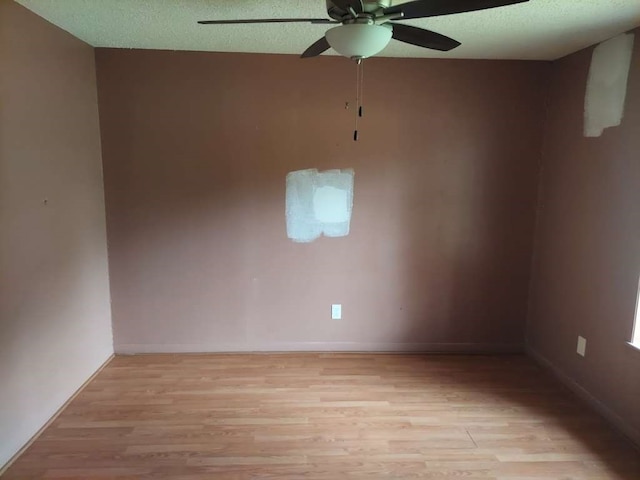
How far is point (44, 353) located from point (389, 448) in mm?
1974

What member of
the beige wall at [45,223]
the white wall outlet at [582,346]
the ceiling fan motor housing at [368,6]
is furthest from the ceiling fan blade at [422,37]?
the white wall outlet at [582,346]

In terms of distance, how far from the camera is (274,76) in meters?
3.08

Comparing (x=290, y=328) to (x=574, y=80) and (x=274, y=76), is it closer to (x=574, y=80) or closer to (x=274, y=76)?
(x=274, y=76)

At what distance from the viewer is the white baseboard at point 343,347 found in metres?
3.34

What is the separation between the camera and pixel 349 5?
4.79 ft

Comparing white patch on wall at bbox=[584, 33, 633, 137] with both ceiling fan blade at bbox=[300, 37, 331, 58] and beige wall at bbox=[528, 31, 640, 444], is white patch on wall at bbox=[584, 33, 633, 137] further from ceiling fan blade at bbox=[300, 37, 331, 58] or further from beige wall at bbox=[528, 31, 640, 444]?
ceiling fan blade at bbox=[300, 37, 331, 58]

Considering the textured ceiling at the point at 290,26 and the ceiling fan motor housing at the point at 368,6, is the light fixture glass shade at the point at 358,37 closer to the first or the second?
the ceiling fan motor housing at the point at 368,6

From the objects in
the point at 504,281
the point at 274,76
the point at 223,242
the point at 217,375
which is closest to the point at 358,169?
the point at 274,76

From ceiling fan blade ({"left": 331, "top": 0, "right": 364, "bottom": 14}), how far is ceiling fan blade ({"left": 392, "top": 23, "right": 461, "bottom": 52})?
0.90ft

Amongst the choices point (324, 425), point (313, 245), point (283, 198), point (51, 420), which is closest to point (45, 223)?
point (51, 420)

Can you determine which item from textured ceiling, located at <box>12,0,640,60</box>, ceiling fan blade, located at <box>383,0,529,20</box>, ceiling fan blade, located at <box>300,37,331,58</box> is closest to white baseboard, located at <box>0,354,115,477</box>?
textured ceiling, located at <box>12,0,640,60</box>

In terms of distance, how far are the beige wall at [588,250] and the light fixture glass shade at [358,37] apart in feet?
5.45

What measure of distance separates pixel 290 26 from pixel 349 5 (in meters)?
1.10

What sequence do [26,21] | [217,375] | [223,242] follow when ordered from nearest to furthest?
[26,21]
[217,375]
[223,242]
